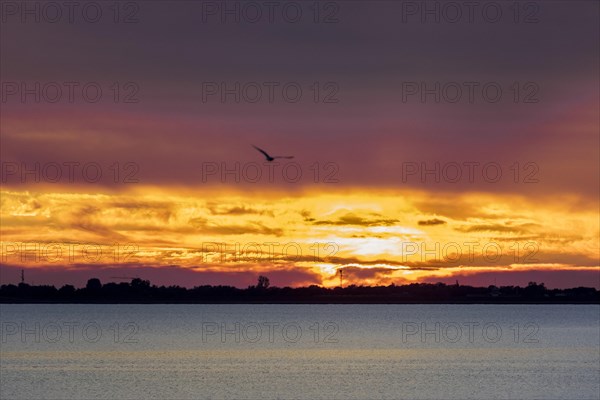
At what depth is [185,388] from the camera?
3359 inches

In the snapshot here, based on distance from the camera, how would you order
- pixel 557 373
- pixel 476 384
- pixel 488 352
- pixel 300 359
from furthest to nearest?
pixel 488 352 < pixel 300 359 < pixel 557 373 < pixel 476 384

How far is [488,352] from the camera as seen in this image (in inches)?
5394

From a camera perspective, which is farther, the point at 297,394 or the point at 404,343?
the point at 404,343

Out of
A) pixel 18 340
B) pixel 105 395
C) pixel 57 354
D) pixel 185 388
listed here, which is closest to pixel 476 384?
pixel 185 388

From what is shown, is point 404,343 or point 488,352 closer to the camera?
point 488,352

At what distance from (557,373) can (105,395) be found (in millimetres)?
48318

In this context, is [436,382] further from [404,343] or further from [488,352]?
[404,343]

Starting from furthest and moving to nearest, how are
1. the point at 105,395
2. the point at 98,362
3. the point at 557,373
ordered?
the point at 98,362, the point at 557,373, the point at 105,395

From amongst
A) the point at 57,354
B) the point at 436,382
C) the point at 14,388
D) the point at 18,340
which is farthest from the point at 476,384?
the point at 18,340

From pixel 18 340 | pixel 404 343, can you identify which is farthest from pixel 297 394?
pixel 18 340

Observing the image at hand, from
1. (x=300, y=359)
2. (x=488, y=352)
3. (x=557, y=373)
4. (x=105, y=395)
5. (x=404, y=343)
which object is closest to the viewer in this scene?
(x=105, y=395)

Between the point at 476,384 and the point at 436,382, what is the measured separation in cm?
374

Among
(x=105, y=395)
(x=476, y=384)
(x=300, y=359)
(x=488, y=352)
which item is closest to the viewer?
(x=105, y=395)

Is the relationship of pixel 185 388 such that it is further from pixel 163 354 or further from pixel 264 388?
pixel 163 354
